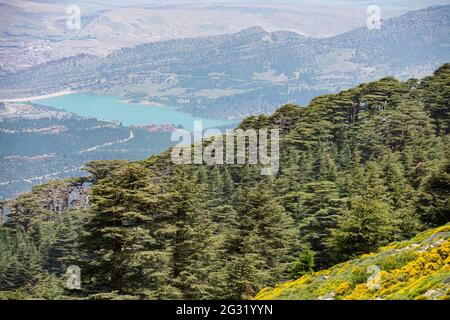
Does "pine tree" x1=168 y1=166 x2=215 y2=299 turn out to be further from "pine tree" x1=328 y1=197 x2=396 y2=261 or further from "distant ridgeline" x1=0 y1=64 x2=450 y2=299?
"pine tree" x1=328 y1=197 x2=396 y2=261

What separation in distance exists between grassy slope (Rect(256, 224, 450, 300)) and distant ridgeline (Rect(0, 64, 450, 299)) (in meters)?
0.05

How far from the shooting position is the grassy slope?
514 inches

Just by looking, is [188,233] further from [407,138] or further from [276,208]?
[407,138]

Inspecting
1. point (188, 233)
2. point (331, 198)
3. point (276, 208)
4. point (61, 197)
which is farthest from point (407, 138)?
point (61, 197)

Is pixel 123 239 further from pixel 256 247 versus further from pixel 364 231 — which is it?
pixel 364 231

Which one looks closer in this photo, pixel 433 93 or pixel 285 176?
pixel 285 176

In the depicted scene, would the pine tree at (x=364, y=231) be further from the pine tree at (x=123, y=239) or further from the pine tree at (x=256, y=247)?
the pine tree at (x=123, y=239)

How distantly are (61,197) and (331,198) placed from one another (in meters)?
50.2

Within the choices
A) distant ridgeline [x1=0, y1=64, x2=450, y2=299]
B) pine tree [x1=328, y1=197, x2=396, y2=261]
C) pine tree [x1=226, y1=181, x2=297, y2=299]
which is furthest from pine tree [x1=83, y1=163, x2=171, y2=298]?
pine tree [x1=328, y1=197, x2=396, y2=261]

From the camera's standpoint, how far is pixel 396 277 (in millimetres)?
15320

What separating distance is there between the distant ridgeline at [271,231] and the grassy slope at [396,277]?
0.17 feet

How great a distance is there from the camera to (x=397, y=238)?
25.7 meters

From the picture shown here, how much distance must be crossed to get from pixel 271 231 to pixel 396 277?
13.8 m

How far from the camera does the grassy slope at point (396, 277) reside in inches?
514
